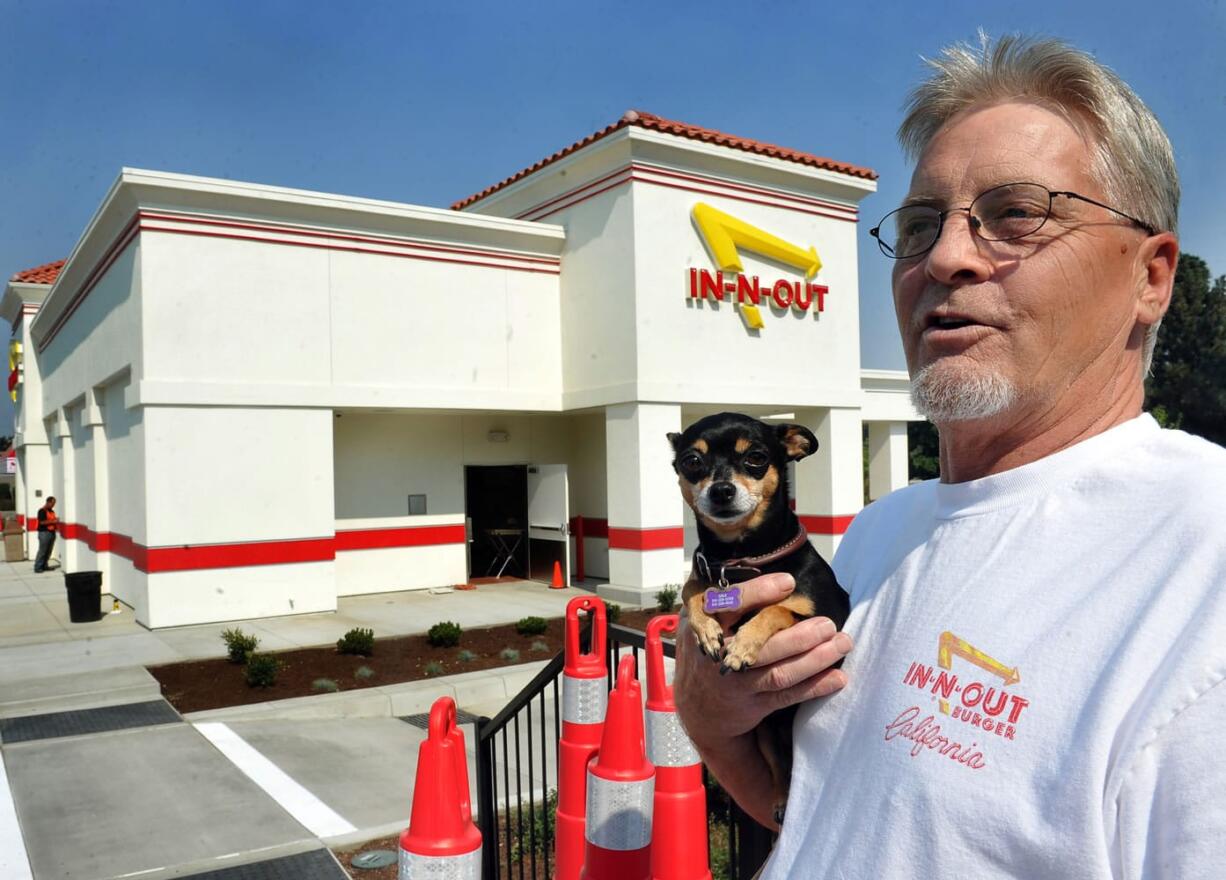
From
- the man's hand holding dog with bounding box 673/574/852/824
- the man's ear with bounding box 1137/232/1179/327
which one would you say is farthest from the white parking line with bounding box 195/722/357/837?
the man's ear with bounding box 1137/232/1179/327

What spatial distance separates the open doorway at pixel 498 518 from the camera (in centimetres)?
1736

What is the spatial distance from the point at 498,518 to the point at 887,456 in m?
10.0

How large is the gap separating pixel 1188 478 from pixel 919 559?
1.44 ft

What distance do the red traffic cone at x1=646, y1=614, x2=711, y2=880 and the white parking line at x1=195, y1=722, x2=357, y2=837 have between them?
3.25 metres

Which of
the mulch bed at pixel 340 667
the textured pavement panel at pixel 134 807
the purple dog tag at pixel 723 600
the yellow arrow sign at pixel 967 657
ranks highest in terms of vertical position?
the purple dog tag at pixel 723 600

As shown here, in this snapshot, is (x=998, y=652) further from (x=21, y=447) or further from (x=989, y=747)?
(x=21, y=447)

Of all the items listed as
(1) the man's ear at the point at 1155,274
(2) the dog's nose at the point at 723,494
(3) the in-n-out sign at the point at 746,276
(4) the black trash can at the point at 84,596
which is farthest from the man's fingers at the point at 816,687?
(4) the black trash can at the point at 84,596

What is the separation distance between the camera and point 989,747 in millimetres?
1253

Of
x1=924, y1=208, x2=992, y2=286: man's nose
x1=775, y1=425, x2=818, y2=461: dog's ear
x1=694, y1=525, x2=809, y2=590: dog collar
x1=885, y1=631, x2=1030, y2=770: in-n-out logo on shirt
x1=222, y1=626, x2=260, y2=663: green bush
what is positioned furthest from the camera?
x1=222, y1=626, x2=260, y2=663: green bush

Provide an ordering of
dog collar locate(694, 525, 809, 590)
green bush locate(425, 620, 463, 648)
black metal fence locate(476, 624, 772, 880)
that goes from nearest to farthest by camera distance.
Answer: dog collar locate(694, 525, 809, 590) < black metal fence locate(476, 624, 772, 880) < green bush locate(425, 620, 463, 648)

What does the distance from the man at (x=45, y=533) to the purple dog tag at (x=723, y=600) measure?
74.4 feet

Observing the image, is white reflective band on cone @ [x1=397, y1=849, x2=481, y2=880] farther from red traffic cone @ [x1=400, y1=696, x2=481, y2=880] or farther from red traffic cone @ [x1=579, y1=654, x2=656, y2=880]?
red traffic cone @ [x1=579, y1=654, x2=656, y2=880]

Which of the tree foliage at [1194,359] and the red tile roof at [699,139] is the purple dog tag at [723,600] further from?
the tree foliage at [1194,359]

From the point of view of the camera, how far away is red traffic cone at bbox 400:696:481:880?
2.94 metres
